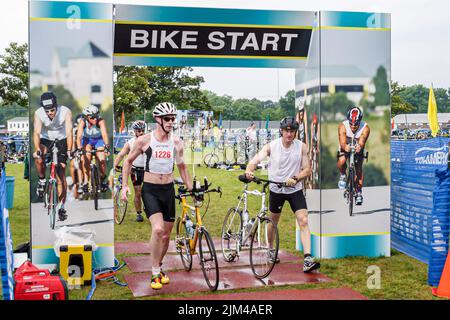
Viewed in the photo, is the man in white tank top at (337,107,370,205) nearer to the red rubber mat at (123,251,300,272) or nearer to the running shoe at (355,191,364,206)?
the running shoe at (355,191,364,206)

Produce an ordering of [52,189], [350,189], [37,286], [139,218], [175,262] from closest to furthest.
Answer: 1. [37,286]
2. [52,189]
3. [175,262]
4. [350,189]
5. [139,218]

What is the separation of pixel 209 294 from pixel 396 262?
2.93 metres

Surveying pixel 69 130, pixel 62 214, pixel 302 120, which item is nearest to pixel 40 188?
pixel 62 214

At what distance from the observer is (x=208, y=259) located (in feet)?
19.7

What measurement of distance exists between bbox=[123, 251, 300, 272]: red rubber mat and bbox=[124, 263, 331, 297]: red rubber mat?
26 cm

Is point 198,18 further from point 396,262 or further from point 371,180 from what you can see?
point 396,262

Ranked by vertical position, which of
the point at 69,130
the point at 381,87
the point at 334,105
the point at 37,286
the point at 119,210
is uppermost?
the point at 381,87

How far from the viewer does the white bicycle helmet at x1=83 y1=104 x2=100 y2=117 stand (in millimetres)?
6773

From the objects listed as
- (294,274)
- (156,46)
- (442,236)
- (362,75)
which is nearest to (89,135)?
(156,46)

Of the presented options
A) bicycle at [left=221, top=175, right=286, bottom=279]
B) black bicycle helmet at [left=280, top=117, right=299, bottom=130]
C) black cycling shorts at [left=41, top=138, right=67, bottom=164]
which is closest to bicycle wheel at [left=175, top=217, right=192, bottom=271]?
bicycle at [left=221, top=175, right=286, bottom=279]

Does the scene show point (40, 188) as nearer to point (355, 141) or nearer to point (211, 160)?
point (355, 141)

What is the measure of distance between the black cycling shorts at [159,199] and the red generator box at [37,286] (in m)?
1.22

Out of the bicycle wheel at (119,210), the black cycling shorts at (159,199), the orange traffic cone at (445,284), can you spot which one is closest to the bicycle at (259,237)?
the black cycling shorts at (159,199)

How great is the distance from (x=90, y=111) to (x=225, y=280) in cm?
Result: 261
